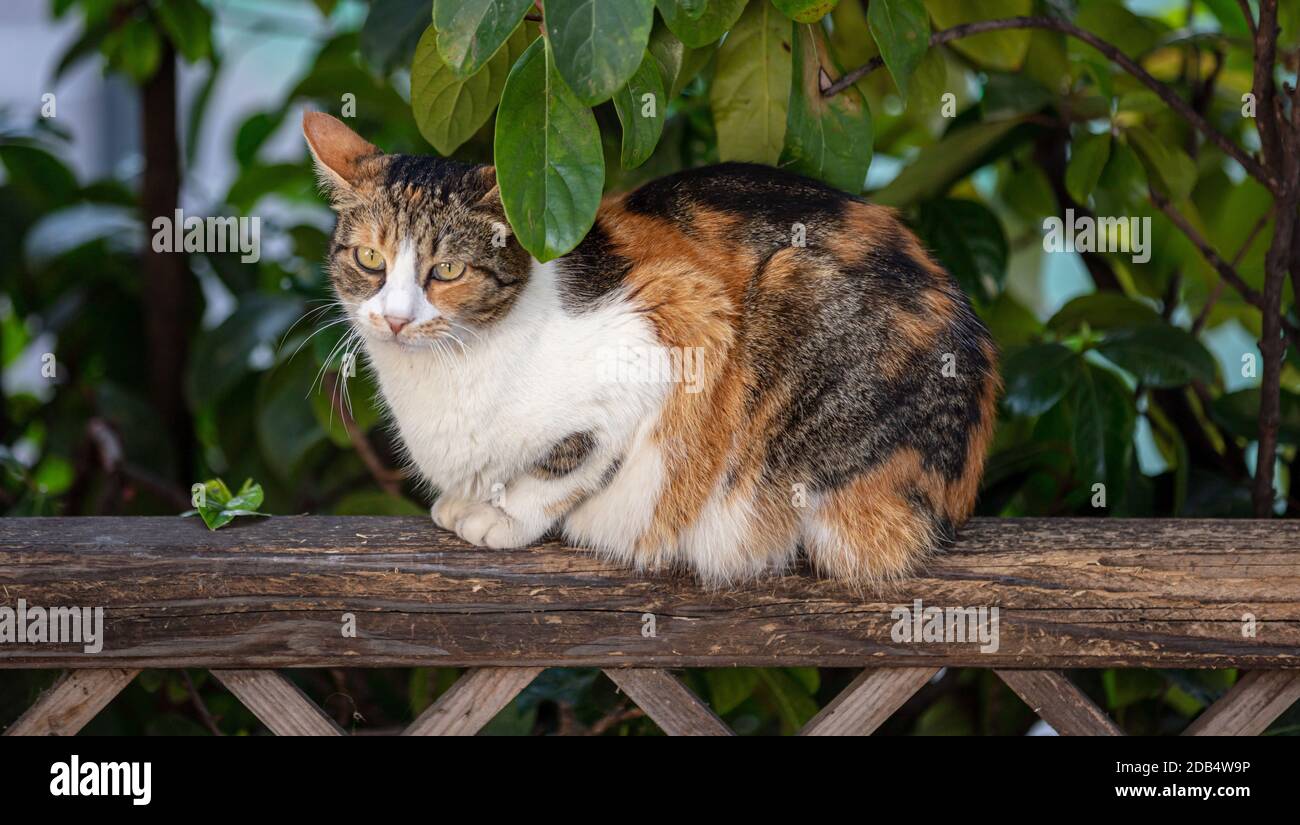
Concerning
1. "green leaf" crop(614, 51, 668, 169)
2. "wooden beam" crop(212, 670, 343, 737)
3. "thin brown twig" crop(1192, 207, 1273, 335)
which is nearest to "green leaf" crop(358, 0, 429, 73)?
"green leaf" crop(614, 51, 668, 169)

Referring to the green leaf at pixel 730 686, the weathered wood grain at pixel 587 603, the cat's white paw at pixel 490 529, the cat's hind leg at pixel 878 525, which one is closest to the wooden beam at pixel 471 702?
the weathered wood grain at pixel 587 603

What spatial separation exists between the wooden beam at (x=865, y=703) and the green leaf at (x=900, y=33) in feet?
2.20

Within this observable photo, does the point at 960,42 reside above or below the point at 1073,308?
above

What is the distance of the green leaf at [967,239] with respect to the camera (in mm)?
1922

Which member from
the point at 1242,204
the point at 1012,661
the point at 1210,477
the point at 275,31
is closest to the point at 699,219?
the point at 1012,661

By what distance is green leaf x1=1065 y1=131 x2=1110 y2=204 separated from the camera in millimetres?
1684

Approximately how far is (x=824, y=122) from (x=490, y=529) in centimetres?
68

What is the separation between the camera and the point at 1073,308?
5.99 feet

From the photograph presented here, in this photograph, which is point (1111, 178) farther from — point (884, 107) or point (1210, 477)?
point (884, 107)

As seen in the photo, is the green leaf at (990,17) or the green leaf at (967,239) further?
the green leaf at (967,239)

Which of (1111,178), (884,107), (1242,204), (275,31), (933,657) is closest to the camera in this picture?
(933,657)

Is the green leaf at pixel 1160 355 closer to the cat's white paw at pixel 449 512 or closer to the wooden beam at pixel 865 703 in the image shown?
the wooden beam at pixel 865 703

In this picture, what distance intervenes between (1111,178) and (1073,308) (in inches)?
8.2
